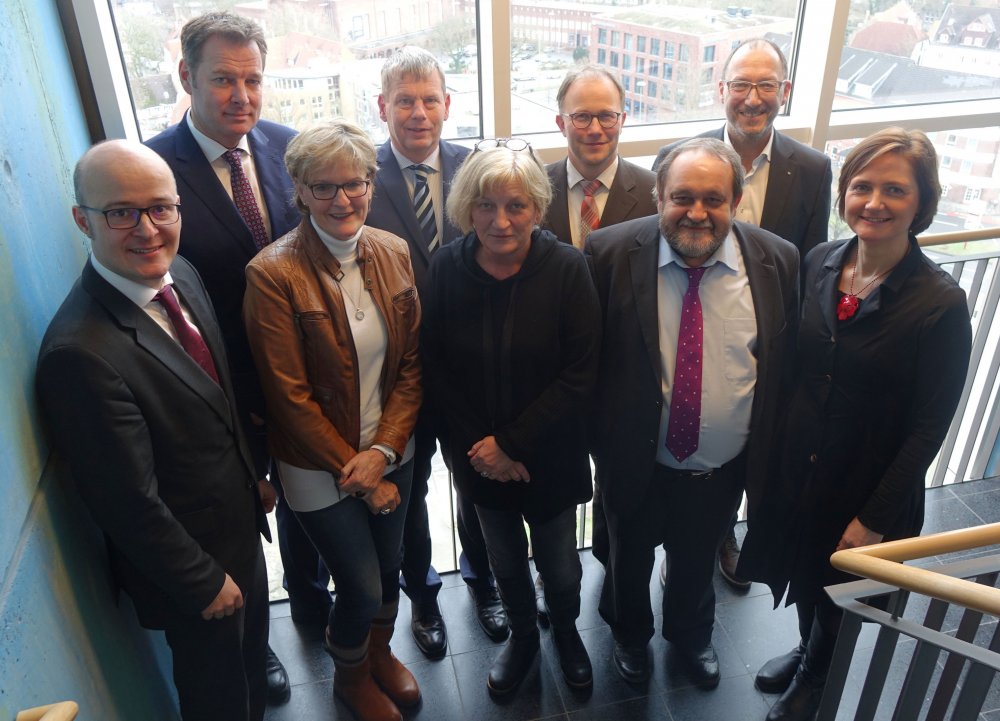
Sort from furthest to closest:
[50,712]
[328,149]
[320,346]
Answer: [320,346]
[328,149]
[50,712]

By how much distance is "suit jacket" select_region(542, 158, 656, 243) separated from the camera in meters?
2.69

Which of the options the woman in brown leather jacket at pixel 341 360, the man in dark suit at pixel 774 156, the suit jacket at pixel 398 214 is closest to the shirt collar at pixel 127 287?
the woman in brown leather jacket at pixel 341 360

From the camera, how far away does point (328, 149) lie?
207 cm

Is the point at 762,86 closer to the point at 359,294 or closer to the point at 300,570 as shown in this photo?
the point at 359,294

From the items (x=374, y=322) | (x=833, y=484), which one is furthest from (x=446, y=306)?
(x=833, y=484)

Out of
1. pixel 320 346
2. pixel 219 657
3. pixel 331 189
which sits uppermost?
pixel 331 189

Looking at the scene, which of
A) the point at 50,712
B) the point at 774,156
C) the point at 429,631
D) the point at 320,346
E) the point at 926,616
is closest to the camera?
the point at 50,712

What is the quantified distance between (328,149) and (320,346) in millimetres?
570

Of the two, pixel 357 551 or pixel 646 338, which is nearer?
pixel 646 338

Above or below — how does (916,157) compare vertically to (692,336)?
above

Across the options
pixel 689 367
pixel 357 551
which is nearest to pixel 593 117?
pixel 689 367

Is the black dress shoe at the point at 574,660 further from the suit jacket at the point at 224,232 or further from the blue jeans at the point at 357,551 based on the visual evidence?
the suit jacket at the point at 224,232

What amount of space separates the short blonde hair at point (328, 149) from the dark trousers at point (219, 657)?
1137mm

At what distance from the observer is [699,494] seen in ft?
8.19
